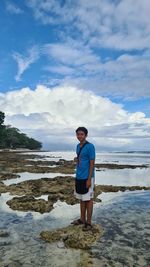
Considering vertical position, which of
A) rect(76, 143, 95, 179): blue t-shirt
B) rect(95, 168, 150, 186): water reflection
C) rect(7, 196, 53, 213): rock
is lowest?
rect(7, 196, 53, 213): rock

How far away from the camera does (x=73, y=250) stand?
640 centimetres

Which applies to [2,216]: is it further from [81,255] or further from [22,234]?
[81,255]

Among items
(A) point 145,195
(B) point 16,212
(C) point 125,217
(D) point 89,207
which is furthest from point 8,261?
(A) point 145,195

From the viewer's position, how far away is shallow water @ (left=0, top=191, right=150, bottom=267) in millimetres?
5826

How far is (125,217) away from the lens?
369 inches

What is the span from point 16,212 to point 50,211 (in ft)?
3.73

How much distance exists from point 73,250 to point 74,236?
584 mm

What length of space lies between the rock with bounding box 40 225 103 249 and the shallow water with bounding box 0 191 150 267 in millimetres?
174

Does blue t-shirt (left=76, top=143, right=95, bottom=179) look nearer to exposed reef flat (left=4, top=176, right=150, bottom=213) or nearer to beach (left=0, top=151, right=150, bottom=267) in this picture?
beach (left=0, top=151, right=150, bottom=267)

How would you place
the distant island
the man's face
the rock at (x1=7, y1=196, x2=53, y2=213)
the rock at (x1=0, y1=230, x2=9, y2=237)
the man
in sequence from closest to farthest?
the rock at (x1=0, y1=230, x2=9, y2=237) < the man < the man's face < the rock at (x1=7, y1=196, x2=53, y2=213) < the distant island

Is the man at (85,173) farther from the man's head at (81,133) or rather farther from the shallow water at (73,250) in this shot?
the shallow water at (73,250)

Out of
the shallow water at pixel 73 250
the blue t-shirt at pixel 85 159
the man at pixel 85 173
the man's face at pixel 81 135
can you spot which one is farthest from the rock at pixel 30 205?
the man's face at pixel 81 135

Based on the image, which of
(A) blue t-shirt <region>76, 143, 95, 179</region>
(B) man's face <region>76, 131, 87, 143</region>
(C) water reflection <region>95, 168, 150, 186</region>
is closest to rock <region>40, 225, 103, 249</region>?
(A) blue t-shirt <region>76, 143, 95, 179</region>

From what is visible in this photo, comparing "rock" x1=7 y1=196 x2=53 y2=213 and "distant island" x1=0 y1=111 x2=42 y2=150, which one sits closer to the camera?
"rock" x1=7 y1=196 x2=53 y2=213
